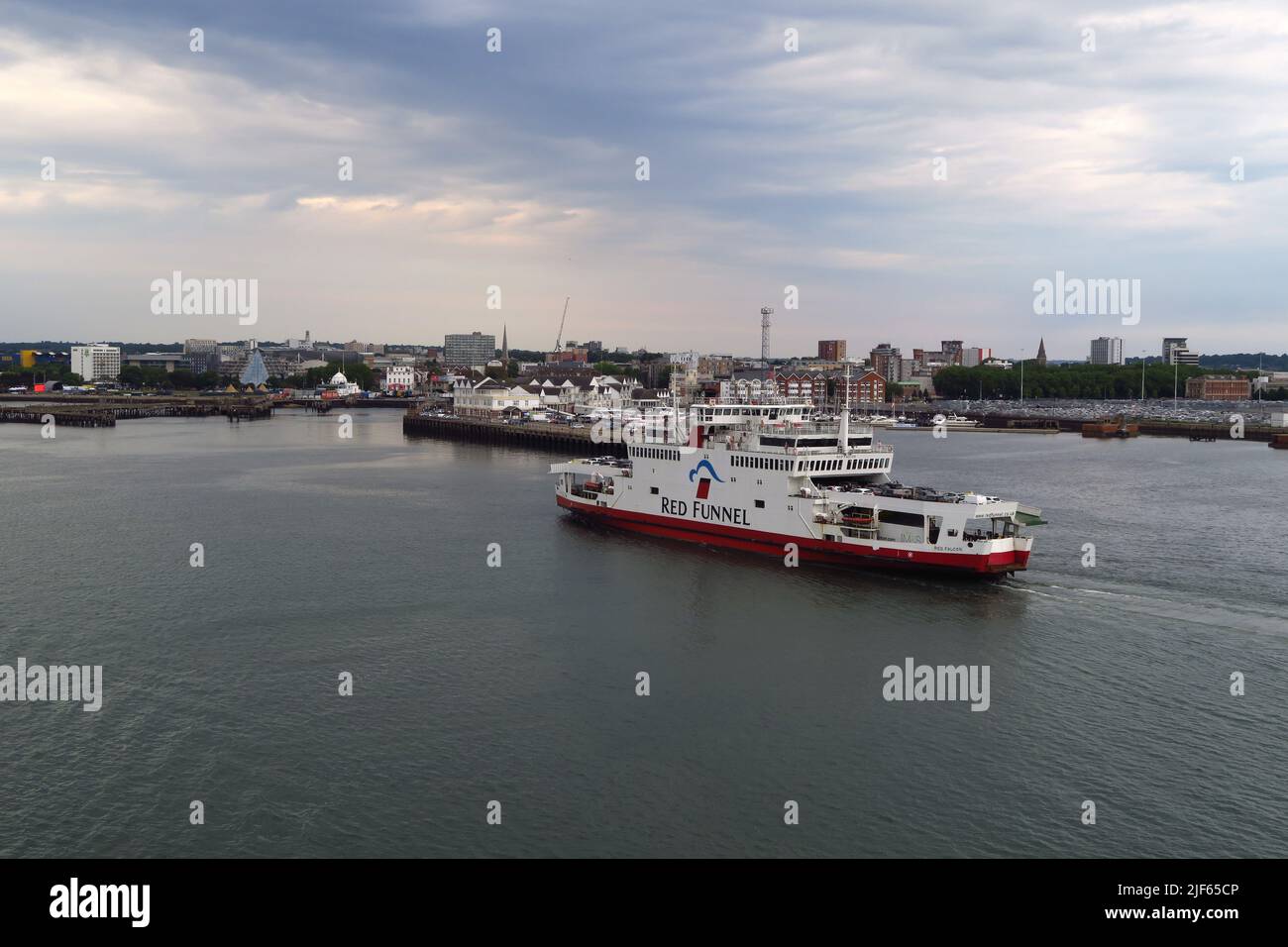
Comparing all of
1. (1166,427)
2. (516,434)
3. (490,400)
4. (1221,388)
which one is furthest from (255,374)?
(1221,388)

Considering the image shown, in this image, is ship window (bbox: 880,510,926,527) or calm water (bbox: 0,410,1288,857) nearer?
calm water (bbox: 0,410,1288,857)

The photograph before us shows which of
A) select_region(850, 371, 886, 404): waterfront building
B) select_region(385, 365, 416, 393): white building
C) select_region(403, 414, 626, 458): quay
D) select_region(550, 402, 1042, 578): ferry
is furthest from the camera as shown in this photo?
select_region(385, 365, 416, 393): white building

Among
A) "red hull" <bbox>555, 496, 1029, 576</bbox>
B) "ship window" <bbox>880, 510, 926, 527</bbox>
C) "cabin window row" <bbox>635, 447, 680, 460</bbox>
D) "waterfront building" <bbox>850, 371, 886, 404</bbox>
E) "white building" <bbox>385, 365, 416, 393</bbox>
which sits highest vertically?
"white building" <bbox>385, 365, 416, 393</bbox>

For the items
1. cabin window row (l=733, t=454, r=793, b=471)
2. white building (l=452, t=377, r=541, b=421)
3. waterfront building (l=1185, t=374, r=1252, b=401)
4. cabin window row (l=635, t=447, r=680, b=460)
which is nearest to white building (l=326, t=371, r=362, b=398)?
white building (l=452, t=377, r=541, b=421)

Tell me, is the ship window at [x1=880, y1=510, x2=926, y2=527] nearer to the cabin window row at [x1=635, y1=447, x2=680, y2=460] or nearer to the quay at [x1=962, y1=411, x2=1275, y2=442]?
the cabin window row at [x1=635, y1=447, x2=680, y2=460]

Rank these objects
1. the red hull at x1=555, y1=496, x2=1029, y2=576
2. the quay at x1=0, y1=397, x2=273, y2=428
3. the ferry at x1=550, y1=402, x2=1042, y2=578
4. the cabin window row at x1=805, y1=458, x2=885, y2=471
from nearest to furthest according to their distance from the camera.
Result: 1. the red hull at x1=555, y1=496, x2=1029, y2=576
2. the ferry at x1=550, y1=402, x2=1042, y2=578
3. the cabin window row at x1=805, y1=458, x2=885, y2=471
4. the quay at x1=0, y1=397, x2=273, y2=428
